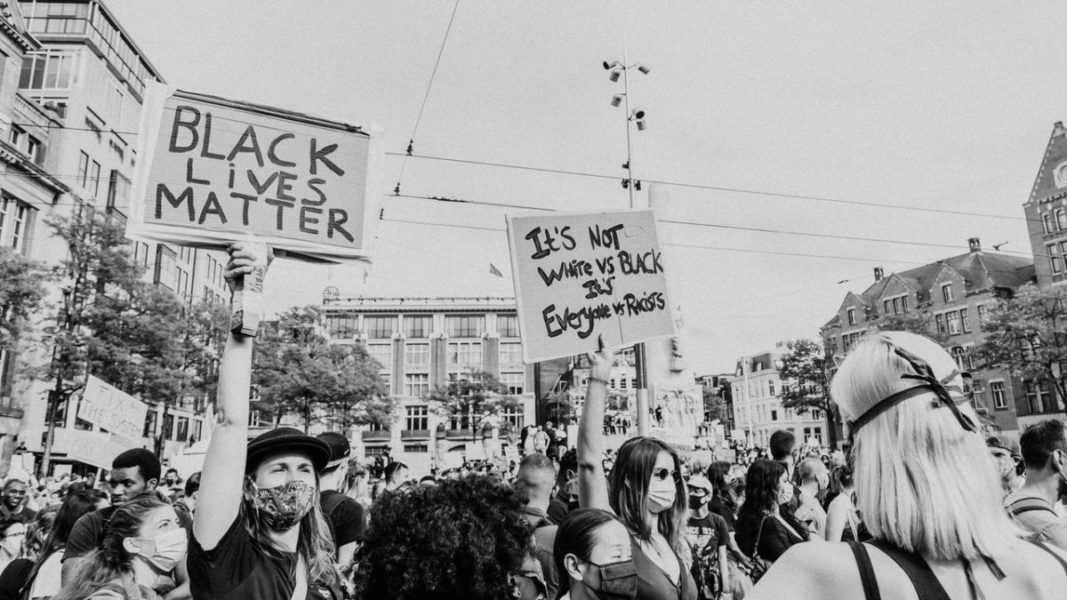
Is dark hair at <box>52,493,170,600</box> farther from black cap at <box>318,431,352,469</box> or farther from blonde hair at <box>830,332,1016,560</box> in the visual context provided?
blonde hair at <box>830,332,1016,560</box>

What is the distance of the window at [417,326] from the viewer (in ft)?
241

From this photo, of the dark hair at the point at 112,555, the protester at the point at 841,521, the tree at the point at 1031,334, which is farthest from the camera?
the tree at the point at 1031,334

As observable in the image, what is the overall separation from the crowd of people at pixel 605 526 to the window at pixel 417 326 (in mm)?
68537

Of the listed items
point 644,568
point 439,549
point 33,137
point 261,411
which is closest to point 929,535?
point 439,549

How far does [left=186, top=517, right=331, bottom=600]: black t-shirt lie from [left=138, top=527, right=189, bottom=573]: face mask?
1.31 metres

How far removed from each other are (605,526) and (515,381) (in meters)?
69.6

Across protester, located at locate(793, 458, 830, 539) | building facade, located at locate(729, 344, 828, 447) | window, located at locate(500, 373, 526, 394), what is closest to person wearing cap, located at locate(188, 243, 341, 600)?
Answer: protester, located at locate(793, 458, 830, 539)

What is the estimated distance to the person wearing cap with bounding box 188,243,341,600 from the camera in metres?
2.33

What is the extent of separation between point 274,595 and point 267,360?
4056 centimetres

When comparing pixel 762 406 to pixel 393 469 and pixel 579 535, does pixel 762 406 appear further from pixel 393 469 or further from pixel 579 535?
pixel 579 535

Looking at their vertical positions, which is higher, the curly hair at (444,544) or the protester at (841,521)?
the curly hair at (444,544)

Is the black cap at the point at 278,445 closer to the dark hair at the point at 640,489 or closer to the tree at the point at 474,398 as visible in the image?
the dark hair at the point at 640,489

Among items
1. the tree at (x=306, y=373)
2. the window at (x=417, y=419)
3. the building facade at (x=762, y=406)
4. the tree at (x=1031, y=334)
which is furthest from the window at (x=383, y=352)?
the tree at (x=1031, y=334)

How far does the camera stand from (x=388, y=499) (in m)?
1.91
